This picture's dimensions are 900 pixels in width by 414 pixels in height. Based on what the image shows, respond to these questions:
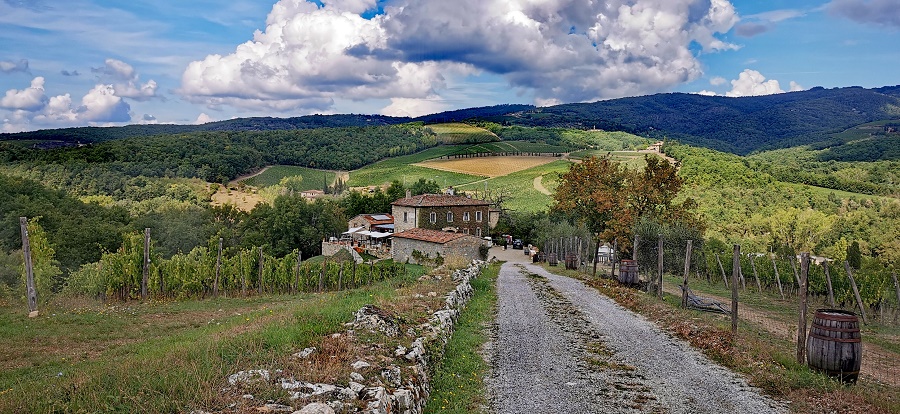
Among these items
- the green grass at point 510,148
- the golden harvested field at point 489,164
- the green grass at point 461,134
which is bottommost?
the golden harvested field at point 489,164

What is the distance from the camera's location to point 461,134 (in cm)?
14412

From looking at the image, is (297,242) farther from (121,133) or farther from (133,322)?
(121,133)

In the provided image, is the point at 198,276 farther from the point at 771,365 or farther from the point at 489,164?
the point at 489,164

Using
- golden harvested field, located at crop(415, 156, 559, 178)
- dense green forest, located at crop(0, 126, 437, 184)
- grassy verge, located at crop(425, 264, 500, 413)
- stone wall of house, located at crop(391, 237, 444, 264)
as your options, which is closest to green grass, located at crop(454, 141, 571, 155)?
golden harvested field, located at crop(415, 156, 559, 178)

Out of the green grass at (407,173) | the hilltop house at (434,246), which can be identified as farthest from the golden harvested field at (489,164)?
the hilltop house at (434,246)

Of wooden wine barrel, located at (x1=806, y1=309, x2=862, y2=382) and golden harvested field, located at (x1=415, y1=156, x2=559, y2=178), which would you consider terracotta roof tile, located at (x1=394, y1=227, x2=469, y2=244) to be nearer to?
wooden wine barrel, located at (x1=806, y1=309, x2=862, y2=382)

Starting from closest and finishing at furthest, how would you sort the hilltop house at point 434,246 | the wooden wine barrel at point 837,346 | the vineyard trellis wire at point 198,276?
1. the wooden wine barrel at point 837,346
2. the vineyard trellis wire at point 198,276
3. the hilltop house at point 434,246

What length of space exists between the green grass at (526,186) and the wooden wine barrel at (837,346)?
75026 millimetres

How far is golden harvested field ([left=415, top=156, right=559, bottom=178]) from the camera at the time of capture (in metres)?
114

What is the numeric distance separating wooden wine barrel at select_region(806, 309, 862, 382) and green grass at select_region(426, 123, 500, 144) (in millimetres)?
129691

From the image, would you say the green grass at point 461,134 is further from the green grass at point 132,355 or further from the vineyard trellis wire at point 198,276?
the green grass at point 132,355

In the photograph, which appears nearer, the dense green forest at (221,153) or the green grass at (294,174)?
the dense green forest at (221,153)

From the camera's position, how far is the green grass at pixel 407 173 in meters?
112

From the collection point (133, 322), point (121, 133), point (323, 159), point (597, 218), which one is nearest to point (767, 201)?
point (597, 218)
